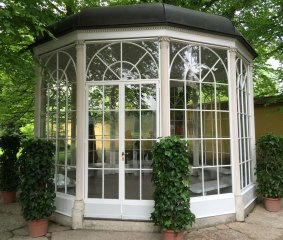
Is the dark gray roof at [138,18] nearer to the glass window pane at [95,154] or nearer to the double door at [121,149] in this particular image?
the double door at [121,149]

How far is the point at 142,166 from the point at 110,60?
1.91 meters

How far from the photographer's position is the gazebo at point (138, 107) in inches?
188

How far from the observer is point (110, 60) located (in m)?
5.00

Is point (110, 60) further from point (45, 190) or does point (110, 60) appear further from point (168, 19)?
point (45, 190)

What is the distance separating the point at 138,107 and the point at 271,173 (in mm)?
3219

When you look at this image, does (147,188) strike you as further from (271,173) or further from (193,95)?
(271,173)

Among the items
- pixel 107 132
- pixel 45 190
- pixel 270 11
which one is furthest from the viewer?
pixel 270 11

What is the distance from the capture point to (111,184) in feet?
15.9

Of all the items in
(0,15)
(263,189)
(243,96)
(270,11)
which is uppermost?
(270,11)

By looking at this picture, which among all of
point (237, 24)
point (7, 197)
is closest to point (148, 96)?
point (7, 197)

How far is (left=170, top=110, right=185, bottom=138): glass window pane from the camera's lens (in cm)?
489

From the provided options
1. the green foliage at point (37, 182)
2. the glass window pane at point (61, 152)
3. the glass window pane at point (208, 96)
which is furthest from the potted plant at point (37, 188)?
the glass window pane at point (208, 96)

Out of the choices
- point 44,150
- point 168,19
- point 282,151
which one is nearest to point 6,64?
point 44,150

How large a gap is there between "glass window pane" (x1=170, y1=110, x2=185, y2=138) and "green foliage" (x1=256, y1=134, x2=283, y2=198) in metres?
2.22
